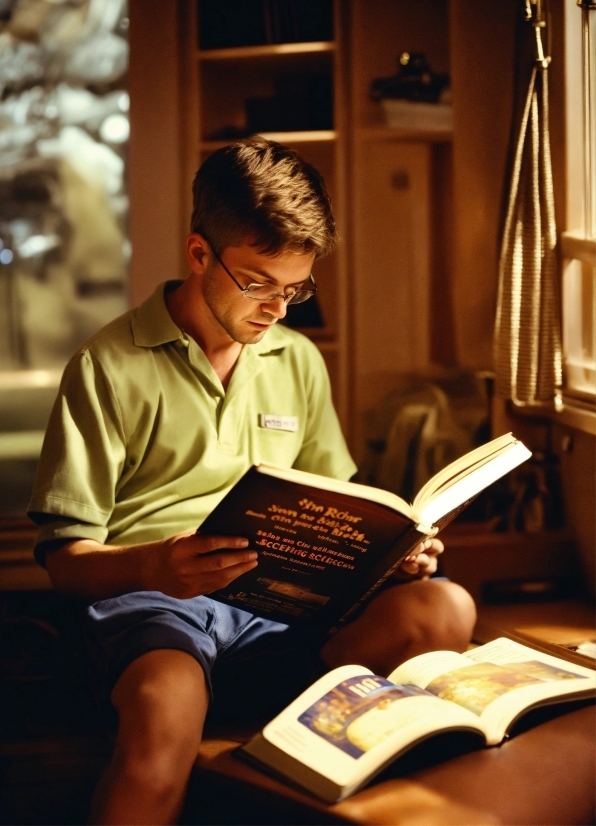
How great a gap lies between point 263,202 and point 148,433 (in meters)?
0.42

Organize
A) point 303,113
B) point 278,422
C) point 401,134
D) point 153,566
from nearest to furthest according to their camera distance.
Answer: point 153,566 → point 278,422 → point 401,134 → point 303,113

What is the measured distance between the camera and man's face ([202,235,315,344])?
1.40 meters

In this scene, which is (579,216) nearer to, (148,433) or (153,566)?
(148,433)

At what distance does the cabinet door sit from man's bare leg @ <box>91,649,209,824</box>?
169 cm

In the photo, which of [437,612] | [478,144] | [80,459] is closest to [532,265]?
[478,144]

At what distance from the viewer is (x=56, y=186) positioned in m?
2.87

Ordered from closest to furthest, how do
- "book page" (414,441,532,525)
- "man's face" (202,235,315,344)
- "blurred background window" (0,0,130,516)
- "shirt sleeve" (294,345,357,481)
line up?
"book page" (414,441,532,525)
"man's face" (202,235,315,344)
"shirt sleeve" (294,345,357,481)
"blurred background window" (0,0,130,516)

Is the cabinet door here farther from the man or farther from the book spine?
the book spine

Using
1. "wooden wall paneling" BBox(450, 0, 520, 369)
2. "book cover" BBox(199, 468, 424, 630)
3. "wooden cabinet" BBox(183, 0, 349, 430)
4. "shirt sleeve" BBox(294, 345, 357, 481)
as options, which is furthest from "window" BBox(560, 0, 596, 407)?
"wooden cabinet" BBox(183, 0, 349, 430)

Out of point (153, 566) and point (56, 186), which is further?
point (56, 186)

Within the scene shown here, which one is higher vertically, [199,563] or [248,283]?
[248,283]

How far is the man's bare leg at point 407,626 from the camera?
1.42 metres

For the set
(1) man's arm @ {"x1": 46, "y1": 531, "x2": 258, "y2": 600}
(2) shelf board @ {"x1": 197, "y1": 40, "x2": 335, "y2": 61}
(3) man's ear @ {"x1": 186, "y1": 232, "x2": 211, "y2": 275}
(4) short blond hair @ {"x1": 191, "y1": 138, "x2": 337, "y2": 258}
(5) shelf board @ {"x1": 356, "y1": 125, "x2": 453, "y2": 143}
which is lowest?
(1) man's arm @ {"x1": 46, "y1": 531, "x2": 258, "y2": 600}

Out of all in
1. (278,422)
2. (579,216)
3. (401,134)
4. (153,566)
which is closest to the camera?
(153,566)
